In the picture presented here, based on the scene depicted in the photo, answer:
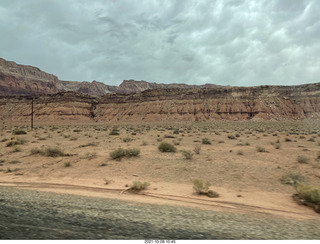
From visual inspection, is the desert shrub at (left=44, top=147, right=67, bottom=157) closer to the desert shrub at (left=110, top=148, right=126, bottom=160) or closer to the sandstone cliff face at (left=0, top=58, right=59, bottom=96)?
the desert shrub at (left=110, top=148, right=126, bottom=160)

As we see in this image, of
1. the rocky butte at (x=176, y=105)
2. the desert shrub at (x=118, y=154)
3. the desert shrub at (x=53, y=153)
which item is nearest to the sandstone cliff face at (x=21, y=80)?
the rocky butte at (x=176, y=105)

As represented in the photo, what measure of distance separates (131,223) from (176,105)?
82.3 meters

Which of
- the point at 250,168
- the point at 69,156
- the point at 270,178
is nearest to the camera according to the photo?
the point at 270,178

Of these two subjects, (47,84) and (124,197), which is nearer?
(124,197)

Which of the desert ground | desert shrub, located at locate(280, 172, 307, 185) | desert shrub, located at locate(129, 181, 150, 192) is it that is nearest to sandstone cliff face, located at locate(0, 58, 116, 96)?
the desert ground

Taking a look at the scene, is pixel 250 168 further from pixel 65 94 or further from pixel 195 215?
pixel 65 94

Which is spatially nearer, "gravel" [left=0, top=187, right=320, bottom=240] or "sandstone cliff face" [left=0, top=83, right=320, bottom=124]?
"gravel" [left=0, top=187, right=320, bottom=240]

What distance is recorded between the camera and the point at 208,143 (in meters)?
19.0

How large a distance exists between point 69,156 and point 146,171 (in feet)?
19.7

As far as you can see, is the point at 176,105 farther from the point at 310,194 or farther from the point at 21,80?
the point at 21,80

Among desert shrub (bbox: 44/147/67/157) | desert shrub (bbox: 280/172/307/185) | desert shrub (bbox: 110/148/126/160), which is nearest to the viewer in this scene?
desert shrub (bbox: 280/172/307/185)

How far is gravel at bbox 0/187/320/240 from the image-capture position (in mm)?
4070
